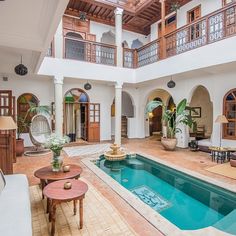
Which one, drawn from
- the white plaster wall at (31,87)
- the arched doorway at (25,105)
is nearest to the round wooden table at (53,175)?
the arched doorway at (25,105)

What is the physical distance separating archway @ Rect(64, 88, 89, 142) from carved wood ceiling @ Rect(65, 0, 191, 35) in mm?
3913

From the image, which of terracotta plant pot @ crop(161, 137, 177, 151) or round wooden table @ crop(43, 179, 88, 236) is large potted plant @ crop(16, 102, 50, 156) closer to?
round wooden table @ crop(43, 179, 88, 236)

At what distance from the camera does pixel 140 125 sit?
1105 cm

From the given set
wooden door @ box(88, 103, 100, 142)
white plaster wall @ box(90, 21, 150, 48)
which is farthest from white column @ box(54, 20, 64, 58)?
white plaster wall @ box(90, 21, 150, 48)

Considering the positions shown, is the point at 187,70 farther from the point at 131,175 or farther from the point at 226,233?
the point at 226,233

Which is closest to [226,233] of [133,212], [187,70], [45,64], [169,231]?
[169,231]

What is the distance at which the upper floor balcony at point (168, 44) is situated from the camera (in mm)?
5754

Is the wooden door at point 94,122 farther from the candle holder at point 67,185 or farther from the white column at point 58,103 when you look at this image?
the candle holder at point 67,185

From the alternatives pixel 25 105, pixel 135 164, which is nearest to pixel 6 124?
pixel 135 164

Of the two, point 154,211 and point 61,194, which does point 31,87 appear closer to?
point 61,194

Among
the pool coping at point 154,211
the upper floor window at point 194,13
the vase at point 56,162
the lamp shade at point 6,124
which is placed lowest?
the pool coping at point 154,211

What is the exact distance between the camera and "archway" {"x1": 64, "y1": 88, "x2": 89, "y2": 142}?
383 inches

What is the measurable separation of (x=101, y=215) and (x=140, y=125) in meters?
8.24

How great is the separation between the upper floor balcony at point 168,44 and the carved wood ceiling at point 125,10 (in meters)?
1.81
